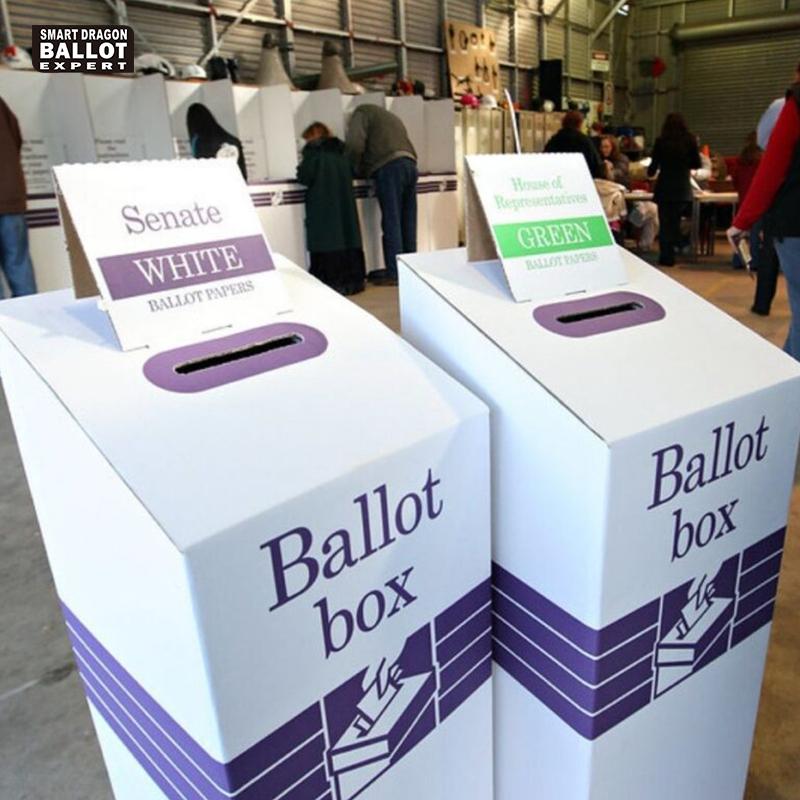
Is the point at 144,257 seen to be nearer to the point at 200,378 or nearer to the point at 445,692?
the point at 200,378

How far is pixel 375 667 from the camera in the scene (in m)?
0.57

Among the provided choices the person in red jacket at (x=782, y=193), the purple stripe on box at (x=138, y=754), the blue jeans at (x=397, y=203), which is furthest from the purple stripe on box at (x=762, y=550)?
the blue jeans at (x=397, y=203)

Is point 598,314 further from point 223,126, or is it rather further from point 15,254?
point 223,126

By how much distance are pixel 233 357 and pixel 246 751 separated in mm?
323

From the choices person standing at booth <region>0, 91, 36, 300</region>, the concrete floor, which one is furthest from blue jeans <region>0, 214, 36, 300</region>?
the concrete floor

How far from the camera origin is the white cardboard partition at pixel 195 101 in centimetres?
480

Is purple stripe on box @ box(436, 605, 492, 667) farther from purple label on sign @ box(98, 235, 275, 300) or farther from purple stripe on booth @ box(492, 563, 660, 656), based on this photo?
purple label on sign @ box(98, 235, 275, 300)

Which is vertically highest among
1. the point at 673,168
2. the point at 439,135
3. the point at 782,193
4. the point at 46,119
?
the point at 46,119

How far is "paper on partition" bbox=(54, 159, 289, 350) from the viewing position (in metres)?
0.57

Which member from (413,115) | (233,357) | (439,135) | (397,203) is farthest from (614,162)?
(233,357)

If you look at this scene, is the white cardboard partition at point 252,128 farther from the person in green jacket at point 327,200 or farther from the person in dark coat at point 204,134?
the person in dark coat at point 204,134

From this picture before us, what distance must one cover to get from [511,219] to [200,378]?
0.36 meters

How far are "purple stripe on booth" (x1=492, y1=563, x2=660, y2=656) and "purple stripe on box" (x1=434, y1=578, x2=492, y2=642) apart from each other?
0.09 ft

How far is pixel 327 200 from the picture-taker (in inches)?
185
